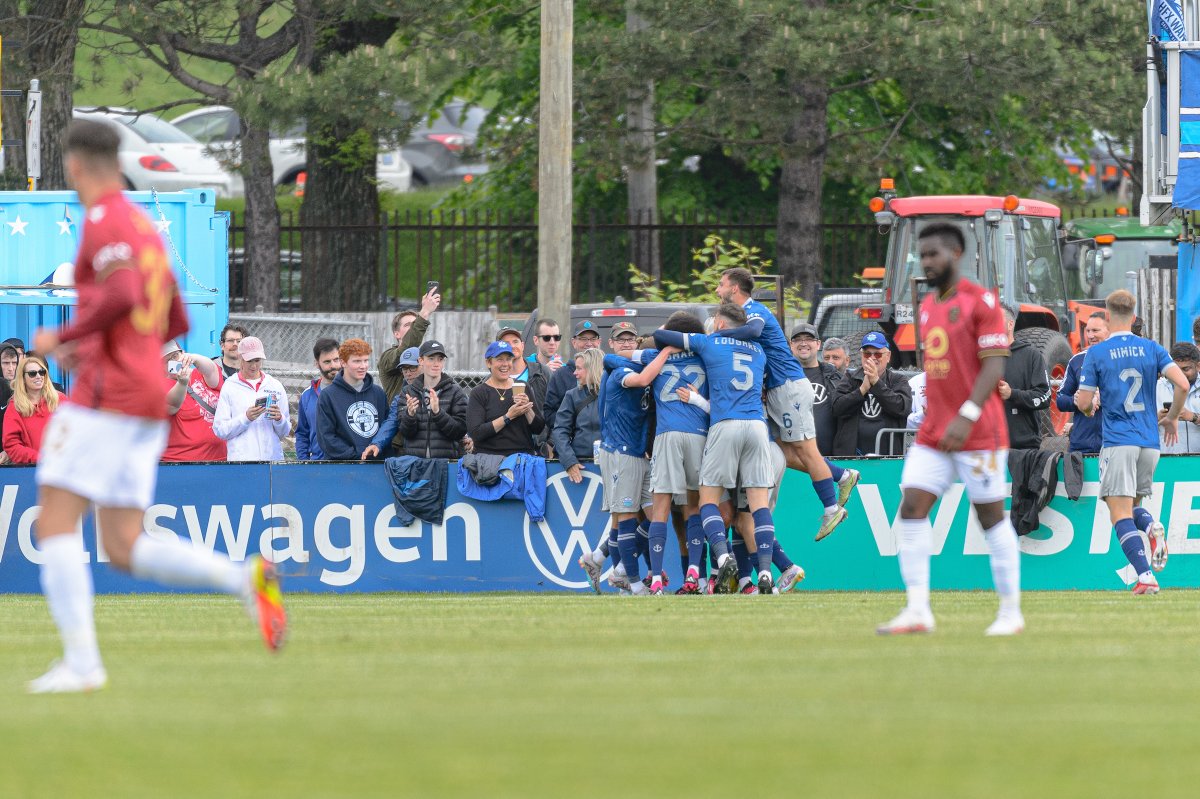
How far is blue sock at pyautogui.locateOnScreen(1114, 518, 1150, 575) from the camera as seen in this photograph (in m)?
14.1

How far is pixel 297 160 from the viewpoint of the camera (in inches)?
1515

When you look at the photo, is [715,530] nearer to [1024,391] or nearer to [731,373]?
[731,373]

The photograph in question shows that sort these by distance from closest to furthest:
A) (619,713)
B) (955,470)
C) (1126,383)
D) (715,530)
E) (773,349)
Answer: (619,713)
(955,470)
(715,530)
(1126,383)
(773,349)

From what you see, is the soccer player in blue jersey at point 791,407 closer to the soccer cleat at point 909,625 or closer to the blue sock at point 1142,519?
the blue sock at point 1142,519

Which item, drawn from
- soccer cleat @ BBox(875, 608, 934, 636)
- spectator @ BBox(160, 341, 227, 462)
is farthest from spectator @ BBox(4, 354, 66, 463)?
soccer cleat @ BBox(875, 608, 934, 636)

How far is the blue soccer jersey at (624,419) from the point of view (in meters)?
14.8

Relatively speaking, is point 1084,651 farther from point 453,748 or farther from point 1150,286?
point 1150,286

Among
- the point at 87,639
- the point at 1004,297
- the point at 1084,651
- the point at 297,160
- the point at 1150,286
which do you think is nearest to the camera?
the point at 87,639

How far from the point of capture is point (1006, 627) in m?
9.47

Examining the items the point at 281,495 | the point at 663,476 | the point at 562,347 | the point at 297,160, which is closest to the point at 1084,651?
the point at 663,476

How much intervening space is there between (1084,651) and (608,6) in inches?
763

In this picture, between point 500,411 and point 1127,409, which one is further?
point 500,411

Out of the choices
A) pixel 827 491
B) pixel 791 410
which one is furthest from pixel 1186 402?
pixel 791 410

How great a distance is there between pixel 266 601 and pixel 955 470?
3.56 meters
